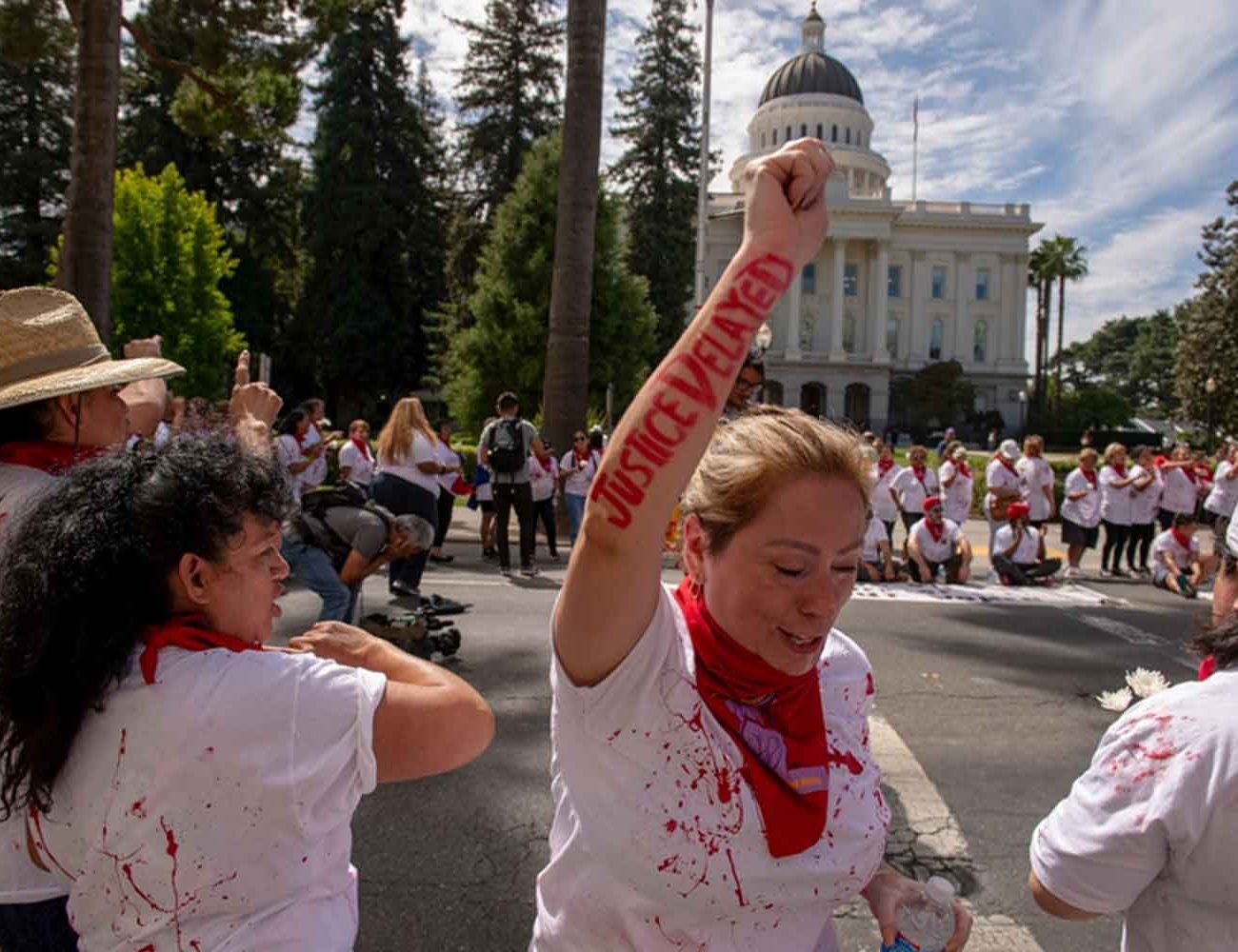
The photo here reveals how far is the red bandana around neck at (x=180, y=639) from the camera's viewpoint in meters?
1.42

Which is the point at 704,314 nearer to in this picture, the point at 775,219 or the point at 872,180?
the point at 775,219

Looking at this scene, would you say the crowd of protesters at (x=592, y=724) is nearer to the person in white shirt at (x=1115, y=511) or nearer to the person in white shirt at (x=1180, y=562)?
the person in white shirt at (x=1180, y=562)

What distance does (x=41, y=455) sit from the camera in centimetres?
228

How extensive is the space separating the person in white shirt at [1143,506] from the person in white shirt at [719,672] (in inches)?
489

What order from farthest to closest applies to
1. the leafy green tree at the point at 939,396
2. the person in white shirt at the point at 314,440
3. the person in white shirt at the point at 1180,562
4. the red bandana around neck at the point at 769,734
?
the leafy green tree at the point at 939,396
the person in white shirt at the point at 1180,562
the person in white shirt at the point at 314,440
the red bandana around neck at the point at 769,734

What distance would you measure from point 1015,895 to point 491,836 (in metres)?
2.02

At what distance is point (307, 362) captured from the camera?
39.4 metres

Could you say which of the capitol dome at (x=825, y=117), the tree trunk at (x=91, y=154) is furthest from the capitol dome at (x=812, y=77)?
the tree trunk at (x=91, y=154)

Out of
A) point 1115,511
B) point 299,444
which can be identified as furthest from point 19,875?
point 1115,511

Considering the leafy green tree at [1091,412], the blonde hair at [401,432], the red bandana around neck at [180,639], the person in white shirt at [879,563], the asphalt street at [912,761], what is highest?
the leafy green tree at [1091,412]

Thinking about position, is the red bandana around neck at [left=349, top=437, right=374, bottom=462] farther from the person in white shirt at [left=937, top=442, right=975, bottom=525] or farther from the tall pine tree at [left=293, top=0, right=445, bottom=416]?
the tall pine tree at [left=293, top=0, right=445, bottom=416]

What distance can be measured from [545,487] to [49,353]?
9255 mm

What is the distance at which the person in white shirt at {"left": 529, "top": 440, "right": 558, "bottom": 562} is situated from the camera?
11391 mm

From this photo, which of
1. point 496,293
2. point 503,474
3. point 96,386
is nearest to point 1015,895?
point 96,386
